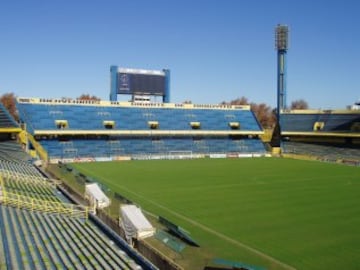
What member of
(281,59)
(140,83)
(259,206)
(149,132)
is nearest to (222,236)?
(259,206)

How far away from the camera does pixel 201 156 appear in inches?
2297

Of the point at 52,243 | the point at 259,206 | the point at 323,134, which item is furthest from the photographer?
the point at 323,134

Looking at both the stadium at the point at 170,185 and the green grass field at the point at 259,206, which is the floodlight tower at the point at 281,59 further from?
the green grass field at the point at 259,206

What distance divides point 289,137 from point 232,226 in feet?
160

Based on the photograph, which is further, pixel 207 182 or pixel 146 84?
pixel 146 84

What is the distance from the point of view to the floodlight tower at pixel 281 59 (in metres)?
68.6

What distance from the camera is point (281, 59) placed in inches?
2721

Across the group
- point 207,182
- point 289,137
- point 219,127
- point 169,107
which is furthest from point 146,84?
point 207,182

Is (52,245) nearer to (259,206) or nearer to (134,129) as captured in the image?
(259,206)

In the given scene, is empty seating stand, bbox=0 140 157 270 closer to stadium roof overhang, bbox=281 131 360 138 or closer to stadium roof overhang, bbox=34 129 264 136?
stadium roof overhang, bbox=34 129 264 136

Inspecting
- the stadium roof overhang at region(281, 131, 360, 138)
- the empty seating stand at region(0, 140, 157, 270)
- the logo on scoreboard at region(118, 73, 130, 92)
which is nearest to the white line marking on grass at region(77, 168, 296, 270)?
the empty seating stand at region(0, 140, 157, 270)

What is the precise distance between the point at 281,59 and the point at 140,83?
77.3ft

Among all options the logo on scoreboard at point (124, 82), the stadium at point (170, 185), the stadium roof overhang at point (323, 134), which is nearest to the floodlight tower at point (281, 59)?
the stadium at point (170, 185)

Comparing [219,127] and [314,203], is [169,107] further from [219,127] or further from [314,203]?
[314,203]
